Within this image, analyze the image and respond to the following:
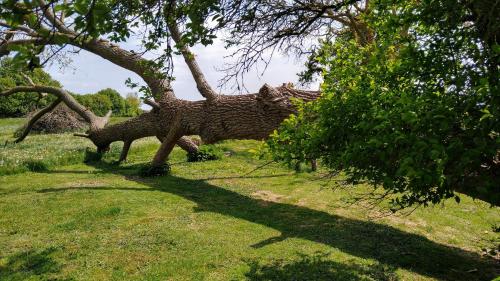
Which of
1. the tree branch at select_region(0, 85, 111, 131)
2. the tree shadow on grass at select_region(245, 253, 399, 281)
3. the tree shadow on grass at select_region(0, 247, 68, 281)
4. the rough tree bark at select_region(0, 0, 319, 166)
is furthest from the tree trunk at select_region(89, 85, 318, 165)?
the tree shadow on grass at select_region(0, 247, 68, 281)

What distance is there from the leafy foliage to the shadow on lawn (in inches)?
97.5

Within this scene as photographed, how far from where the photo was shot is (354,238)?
9.54 meters

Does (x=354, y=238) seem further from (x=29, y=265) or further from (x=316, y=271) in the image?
A: (x=29, y=265)

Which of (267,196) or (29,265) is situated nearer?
(29,265)

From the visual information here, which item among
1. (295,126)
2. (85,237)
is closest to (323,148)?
(295,126)

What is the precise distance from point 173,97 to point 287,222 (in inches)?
329

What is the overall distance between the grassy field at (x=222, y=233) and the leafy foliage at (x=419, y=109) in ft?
6.76

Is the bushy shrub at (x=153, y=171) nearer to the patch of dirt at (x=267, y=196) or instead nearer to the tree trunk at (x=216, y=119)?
the tree trunk at (x=216, y=119)

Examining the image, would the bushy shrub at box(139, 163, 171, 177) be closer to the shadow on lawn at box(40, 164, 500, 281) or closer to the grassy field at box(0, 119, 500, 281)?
the grassy field at box(0, 119, 500, 281)

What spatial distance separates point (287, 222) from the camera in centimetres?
1059

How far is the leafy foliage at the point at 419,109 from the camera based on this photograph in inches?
179

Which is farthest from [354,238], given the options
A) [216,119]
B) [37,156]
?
[37,156]

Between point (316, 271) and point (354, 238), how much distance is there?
256 centimetres

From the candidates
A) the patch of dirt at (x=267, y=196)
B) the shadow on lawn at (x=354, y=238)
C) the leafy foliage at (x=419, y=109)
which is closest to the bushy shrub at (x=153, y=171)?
the shadow on lawn at (x=354, y=238)
